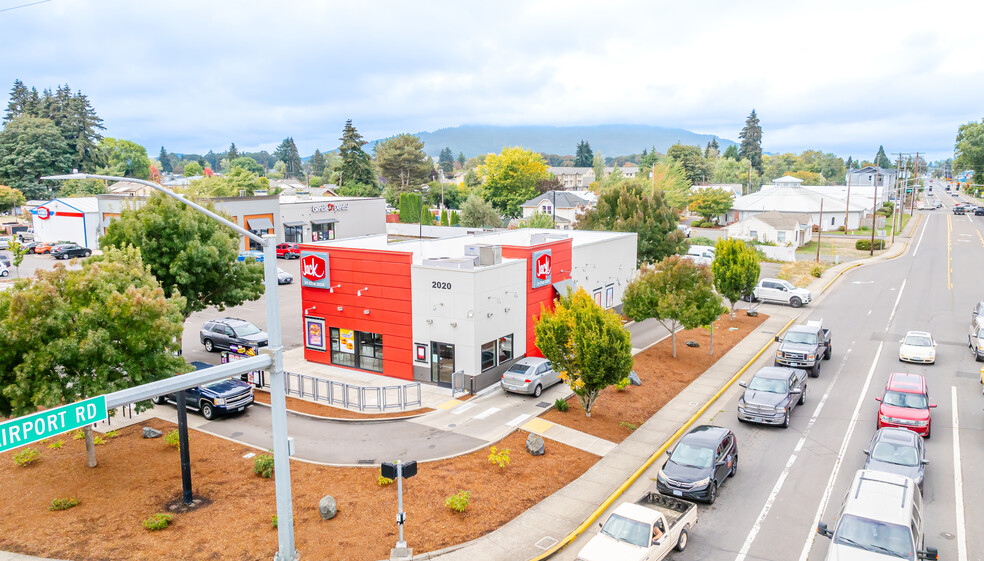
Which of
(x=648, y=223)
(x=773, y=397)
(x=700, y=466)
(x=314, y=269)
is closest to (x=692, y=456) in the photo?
(x=700, y=466)

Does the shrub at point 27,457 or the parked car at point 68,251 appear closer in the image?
the shrub at point 27,457

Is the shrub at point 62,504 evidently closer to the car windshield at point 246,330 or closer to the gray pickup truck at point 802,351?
the car windshield at point 246,330

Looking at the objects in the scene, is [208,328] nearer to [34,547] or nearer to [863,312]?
[34,547]

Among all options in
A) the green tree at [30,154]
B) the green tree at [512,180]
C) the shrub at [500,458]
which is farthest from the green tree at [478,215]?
the green tree at [30,154]

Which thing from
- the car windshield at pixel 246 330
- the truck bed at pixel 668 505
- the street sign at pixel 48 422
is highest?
the street sign at pixel 48 422

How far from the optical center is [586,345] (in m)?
22.0

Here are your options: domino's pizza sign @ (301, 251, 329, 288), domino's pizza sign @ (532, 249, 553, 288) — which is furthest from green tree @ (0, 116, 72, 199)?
domino's pizza sign @ (532, 249, 553, 288)

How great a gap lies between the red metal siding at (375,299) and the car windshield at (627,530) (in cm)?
1540

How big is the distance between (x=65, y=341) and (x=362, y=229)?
6350 centimetres

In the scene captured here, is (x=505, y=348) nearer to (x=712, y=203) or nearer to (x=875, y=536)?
(x=875, y=536)

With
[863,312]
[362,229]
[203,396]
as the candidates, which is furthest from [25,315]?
[362,229]

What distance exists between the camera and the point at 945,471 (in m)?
19.7

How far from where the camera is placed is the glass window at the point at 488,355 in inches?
1094

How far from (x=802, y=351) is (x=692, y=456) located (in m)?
14.0
